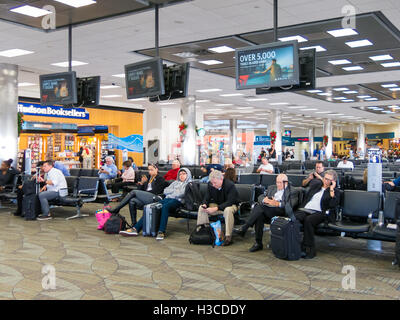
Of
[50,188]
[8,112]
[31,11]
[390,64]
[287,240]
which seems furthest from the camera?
[390,64]

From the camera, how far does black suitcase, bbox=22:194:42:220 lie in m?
8.73

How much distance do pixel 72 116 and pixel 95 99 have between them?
11507mm

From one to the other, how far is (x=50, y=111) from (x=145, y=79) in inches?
489

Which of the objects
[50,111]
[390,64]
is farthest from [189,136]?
[390,64]

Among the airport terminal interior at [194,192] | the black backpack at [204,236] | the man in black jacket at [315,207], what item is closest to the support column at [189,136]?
the airport terminal interior at [194,192]

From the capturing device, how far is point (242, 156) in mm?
30172

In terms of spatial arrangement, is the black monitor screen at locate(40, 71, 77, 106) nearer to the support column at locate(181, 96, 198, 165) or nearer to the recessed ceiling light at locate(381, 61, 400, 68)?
the recessed ceiling light at locate(381, 61, 400, 68)

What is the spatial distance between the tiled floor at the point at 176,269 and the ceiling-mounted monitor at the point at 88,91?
120 inches

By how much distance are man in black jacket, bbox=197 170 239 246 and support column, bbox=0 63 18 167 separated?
23.8 feet

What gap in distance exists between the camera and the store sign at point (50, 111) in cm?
1794

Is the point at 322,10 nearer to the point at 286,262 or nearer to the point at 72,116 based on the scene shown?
the point at 286,262

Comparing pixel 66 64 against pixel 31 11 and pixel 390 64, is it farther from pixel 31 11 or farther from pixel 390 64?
pixel 390 64

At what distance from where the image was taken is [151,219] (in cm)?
704
